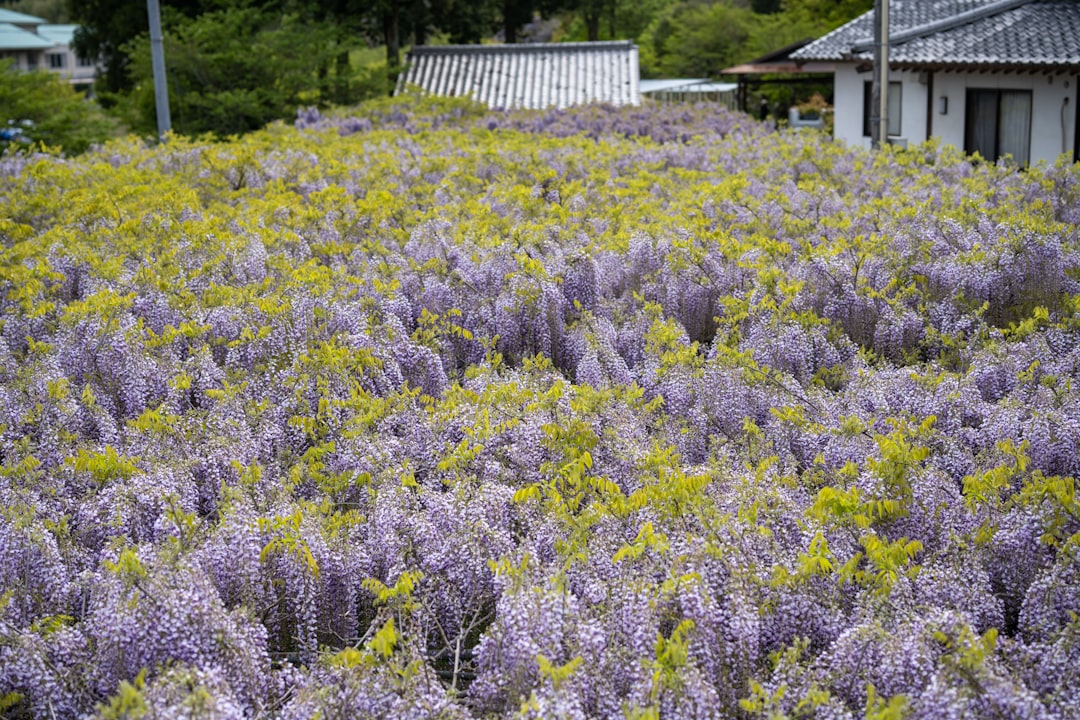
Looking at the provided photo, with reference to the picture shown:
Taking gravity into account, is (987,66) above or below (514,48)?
below

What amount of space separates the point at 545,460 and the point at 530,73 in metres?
21.7

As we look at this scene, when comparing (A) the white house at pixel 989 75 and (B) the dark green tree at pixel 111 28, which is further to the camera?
(B) the dark green tree at pixel 111 28

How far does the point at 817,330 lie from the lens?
22.2 ft

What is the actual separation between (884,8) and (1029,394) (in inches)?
372

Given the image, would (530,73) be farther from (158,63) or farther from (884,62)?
(884,62)

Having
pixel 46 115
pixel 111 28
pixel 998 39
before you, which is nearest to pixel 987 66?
pixel 998 39

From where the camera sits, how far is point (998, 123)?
19.9 metres

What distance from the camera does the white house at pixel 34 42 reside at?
5841 cm

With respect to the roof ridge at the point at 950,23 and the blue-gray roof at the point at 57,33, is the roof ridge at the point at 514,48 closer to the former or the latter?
the roof ridge at the point at 950,23

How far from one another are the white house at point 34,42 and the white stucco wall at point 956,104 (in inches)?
1642

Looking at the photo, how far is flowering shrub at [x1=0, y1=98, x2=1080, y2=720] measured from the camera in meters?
3.81

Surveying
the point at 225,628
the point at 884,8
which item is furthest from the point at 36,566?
the point at 884,8

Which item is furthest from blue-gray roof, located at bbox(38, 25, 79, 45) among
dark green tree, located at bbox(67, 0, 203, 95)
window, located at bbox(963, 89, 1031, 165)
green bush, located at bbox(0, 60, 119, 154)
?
window, located at bbox(963, 89, 1031, 165)

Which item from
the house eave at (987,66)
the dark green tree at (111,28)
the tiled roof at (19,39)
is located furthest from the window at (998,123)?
the tiled roof at (19,39)
